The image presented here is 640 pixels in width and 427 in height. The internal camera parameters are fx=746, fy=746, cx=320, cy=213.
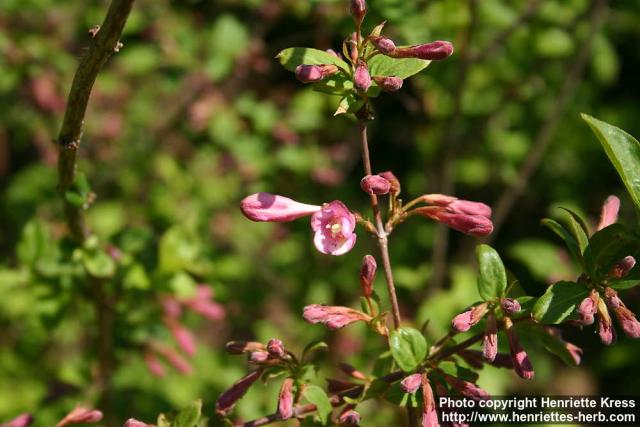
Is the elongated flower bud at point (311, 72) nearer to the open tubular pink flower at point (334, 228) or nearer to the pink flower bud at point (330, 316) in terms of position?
the open tubular pink flower at point (334, 228)

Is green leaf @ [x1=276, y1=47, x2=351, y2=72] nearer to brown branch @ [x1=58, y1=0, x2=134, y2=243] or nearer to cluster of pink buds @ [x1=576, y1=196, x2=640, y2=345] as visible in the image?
A: brown branch @ [x1=58, y1=0, x2=134, y2=243]

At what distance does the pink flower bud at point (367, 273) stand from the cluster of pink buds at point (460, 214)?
141 millimetres

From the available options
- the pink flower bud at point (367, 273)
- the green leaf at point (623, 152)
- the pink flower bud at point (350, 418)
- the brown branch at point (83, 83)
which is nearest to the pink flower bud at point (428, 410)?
the pink flower bud at point (350, 418)

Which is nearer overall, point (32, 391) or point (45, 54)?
point (32, 391)

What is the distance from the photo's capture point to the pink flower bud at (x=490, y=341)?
4.49 feet

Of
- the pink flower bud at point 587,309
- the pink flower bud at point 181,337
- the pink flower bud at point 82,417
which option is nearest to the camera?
the pink flower bud at point 587,309

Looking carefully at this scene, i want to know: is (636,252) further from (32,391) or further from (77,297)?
(32,391)

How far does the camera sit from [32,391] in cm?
318

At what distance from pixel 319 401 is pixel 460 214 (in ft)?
1.56

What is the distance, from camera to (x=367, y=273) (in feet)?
4.93

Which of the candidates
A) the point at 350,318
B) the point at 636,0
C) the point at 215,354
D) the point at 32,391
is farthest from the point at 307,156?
the point at 350,318

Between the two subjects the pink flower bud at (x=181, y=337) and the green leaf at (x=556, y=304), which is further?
the pink flower bud at (x=181, y=337)

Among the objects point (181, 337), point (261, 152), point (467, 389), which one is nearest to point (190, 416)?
point (467, 389)

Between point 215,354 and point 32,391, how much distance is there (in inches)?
33.2
